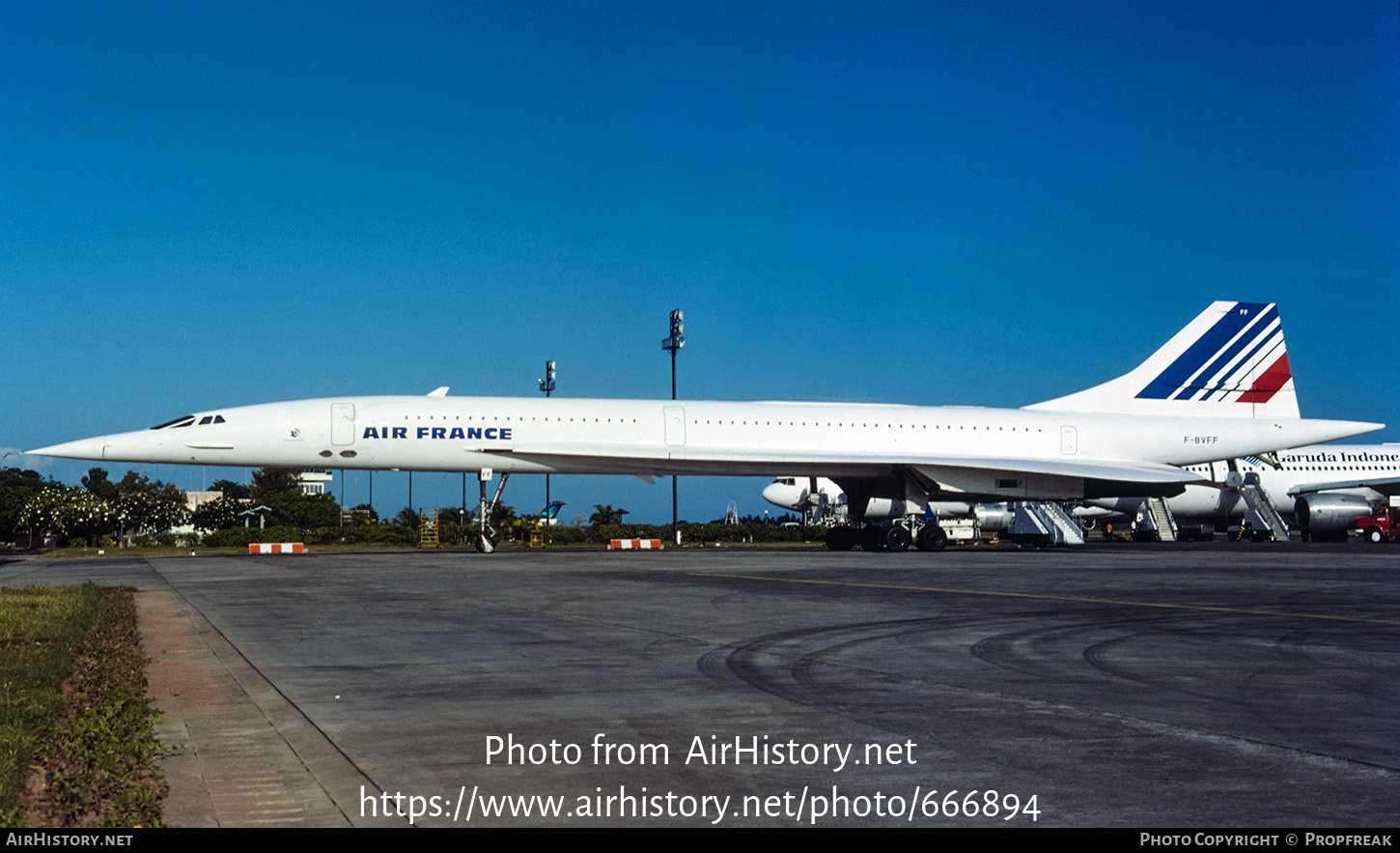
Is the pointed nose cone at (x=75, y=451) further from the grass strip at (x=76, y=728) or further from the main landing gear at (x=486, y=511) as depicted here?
the grass strip at (x=76, y=728)

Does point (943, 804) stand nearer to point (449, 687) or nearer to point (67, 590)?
point (449, 687)

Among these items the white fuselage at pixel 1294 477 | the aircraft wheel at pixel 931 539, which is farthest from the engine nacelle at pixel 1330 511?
the aircraft wheel at pixel 931 539

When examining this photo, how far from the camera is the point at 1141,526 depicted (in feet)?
153

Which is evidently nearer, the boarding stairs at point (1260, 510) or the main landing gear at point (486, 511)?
the main landing gear at point (486, 511)

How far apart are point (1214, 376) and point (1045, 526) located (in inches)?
279

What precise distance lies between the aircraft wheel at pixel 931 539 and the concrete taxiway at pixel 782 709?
52.8ft

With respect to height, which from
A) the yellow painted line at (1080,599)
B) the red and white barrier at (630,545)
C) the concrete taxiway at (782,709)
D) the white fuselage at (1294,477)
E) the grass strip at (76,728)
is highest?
the white fuselage at (1294,477)

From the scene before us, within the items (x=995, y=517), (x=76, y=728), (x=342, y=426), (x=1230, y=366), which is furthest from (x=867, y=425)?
(x=76, y=728)

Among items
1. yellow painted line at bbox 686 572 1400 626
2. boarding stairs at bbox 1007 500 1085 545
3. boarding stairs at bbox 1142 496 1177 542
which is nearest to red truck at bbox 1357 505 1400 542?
boarding stairs at bbox 1142 496 1177 542

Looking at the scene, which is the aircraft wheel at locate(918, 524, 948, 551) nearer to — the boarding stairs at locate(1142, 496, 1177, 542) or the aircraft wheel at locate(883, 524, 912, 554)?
the aircraft wheel at locate(883, 524, 912, 554)

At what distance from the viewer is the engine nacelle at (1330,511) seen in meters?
41.5

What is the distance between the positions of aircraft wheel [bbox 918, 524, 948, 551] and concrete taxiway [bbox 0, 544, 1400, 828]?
52.8ft

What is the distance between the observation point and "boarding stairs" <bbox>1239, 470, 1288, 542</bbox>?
4403 centimetres
